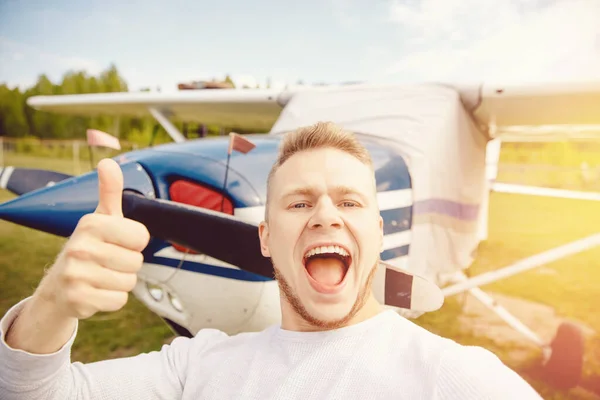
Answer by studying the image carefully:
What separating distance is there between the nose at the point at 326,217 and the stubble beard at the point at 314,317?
0.16 metres

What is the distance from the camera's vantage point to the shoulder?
Result: 0.72 m

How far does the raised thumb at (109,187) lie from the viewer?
2.24 feet

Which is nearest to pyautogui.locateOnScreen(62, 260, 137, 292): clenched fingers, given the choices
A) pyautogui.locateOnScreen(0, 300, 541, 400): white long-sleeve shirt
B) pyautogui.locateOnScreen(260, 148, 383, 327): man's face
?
pyautogui.locateOnScreen(0, 300, 541, 400): white long-sleeve shirt

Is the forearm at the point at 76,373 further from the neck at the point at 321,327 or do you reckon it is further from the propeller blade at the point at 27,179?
the propeller blade at the point at 27,179

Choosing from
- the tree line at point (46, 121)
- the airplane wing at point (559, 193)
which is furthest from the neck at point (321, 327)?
the tree line at point (46, 121)

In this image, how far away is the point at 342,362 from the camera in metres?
0.85

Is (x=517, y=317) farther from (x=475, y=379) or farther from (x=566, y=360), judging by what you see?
(x=475, y=379)

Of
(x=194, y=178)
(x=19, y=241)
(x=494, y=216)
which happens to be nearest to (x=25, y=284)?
(x=19, y=241)

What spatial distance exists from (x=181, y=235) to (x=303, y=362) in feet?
2.46

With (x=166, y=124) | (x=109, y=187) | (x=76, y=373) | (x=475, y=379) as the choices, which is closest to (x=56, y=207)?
(x=76, y=373)

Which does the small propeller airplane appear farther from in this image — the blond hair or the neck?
the blond hair

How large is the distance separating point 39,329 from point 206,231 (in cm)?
67

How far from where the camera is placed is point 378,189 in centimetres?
196

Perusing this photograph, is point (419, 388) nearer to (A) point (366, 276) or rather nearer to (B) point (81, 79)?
(A) point (366, 276)
